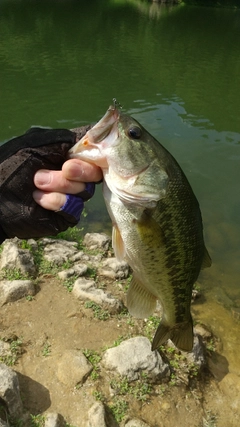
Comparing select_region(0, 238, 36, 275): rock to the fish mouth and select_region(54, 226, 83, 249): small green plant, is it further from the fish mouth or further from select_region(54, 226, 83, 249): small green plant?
the fish mouth

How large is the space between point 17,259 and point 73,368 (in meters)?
1.74

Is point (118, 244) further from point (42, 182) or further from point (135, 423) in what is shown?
point (135, 423)

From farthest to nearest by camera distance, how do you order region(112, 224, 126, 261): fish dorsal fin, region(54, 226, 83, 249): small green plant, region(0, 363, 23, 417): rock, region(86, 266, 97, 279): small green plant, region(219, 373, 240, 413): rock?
1. region(54, 226, 83, 249): small green plant
2. region(86, 266, 97, 279): small green plant
3. region(219, 373, 240, 413): rock
4. region(0, 363, 23, 417): rock
5. region(112, 224, 126, 261): fish dorsal fin

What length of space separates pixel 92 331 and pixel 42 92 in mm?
12668

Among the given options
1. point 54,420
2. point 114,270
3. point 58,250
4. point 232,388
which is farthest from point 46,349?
point 232,388

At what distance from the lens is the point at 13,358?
413 centimetres

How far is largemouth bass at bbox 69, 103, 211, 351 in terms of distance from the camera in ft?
7.67

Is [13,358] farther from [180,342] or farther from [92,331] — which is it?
[180,342]

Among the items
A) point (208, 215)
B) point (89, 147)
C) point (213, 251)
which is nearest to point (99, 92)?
point (208, 215)

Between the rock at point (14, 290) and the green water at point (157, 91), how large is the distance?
2421 millimetres

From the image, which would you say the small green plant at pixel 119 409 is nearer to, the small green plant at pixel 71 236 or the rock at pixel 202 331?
the rock at pixel 202 331

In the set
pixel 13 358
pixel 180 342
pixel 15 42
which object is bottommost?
pixel 15 42

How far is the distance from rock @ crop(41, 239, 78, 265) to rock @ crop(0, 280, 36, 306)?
0.64 metres

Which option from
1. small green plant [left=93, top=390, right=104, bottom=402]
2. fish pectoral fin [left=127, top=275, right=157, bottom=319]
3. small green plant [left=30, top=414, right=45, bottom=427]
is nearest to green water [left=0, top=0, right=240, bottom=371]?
small green plant [left=93, top=390, right=104, bottom=402]
